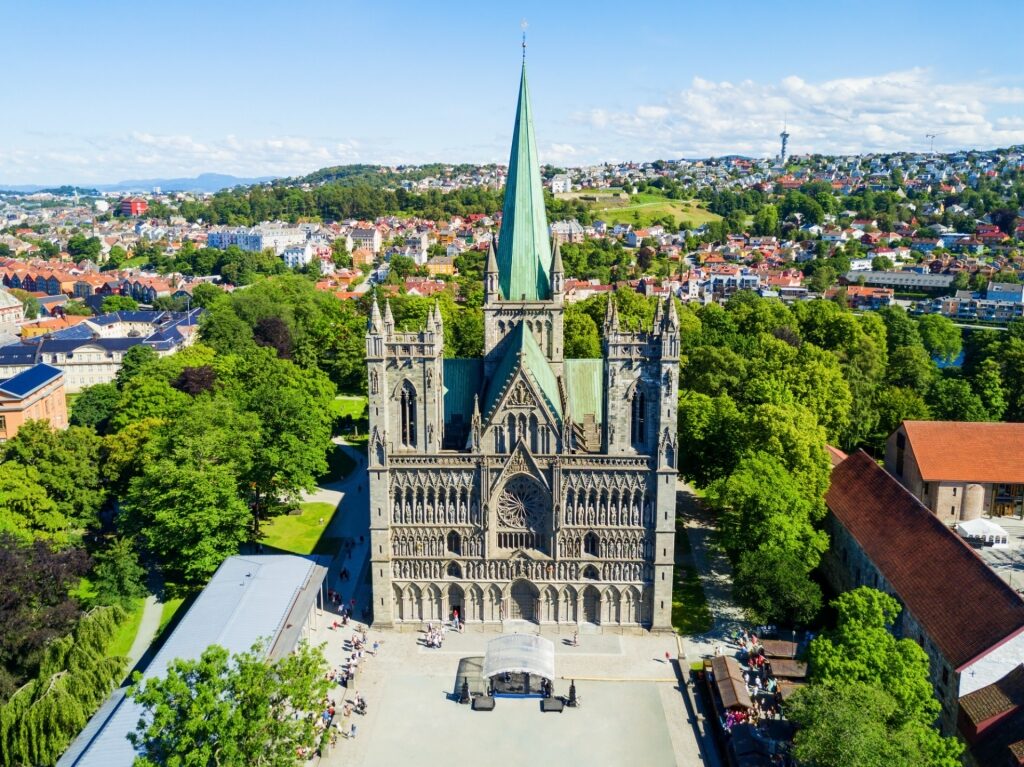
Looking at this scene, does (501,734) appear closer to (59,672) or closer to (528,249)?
(59,672)

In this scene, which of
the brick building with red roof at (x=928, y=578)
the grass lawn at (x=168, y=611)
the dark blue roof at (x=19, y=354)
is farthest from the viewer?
the dark blue roof at (x=19, y=354)

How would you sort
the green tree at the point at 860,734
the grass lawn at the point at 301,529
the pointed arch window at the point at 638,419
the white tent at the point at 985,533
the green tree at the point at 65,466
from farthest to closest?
the grass lawn at the point at 301,529
the green tree at the point at 65,466
the white tent at the point at 985,533
the pointed arch window at the point at 638,419
the green tree at the point at 860,734

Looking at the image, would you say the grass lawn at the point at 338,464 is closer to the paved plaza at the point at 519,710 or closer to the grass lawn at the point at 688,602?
the paved plaza at the point at 519,710

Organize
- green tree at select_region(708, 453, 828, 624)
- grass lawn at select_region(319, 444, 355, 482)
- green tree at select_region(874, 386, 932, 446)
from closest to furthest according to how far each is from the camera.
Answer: green tree at select_region(708, 453, 828, 624), grass lawn at select_region(319, 444, 355, 482), green tree at select_region(874, 386, 932, 446)

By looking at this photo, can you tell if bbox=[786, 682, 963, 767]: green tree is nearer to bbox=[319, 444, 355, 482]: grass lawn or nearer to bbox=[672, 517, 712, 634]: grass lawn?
bbox=[672, 517, 712, 634]: grass lawn

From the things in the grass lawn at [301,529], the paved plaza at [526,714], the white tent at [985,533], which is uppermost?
the white tent at [985,533]

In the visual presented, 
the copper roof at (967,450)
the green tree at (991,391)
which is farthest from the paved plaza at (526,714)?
the green tree at (991,391)

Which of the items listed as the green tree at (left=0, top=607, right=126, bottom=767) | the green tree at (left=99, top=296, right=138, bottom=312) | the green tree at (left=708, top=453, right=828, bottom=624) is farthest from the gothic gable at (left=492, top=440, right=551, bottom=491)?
the green tree at (left=99, top=296, right=138, bottom=312)

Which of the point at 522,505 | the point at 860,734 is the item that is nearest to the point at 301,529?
the point at 522,505
